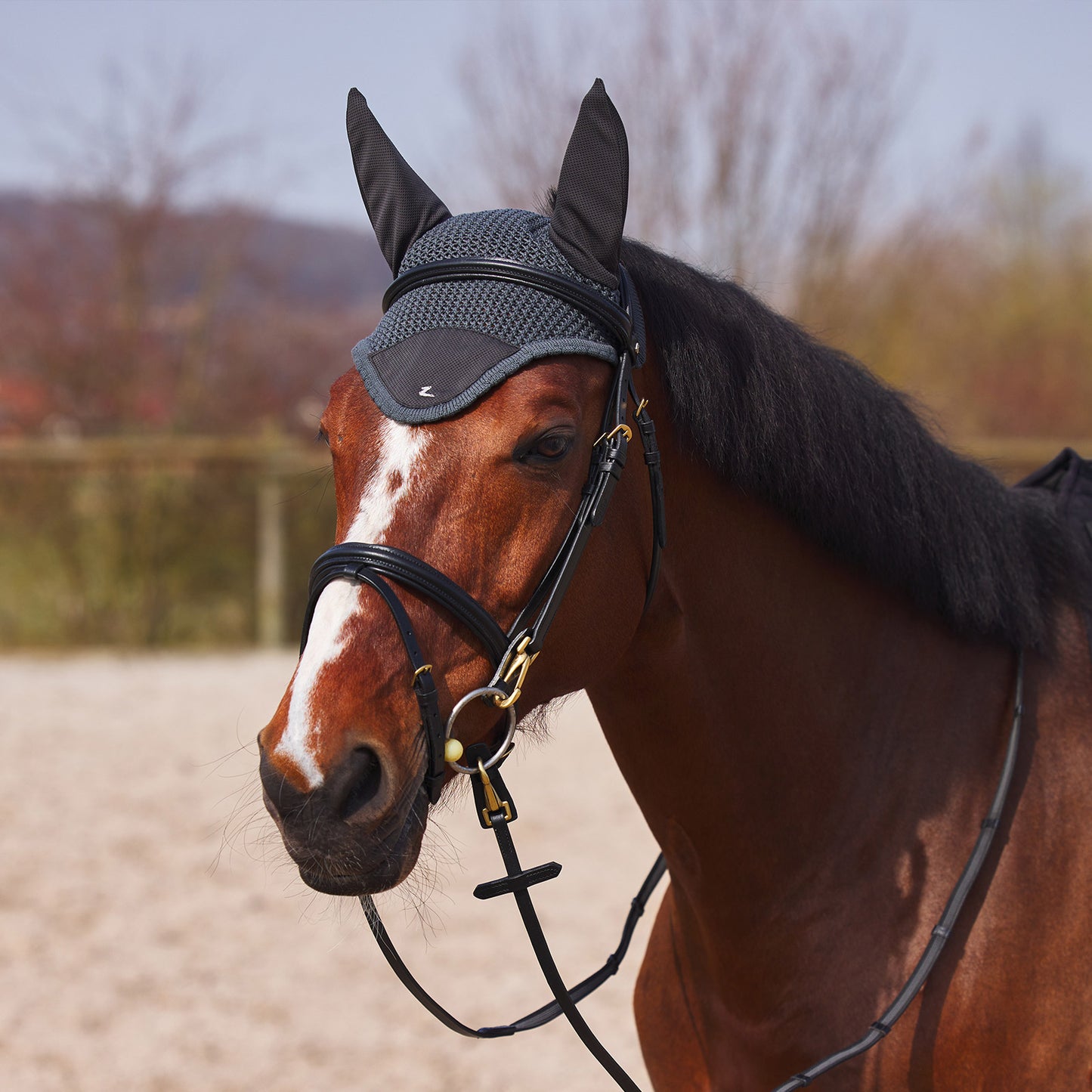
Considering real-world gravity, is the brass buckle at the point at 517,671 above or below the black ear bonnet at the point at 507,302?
below

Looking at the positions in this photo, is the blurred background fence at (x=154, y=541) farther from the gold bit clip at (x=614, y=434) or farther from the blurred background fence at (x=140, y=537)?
the gold bit clip at (x=614, y=434)

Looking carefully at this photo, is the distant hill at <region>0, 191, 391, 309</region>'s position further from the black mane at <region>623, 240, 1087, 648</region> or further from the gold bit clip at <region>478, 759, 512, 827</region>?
the gold bit clip at <region>478, 759, 512, 827</region>

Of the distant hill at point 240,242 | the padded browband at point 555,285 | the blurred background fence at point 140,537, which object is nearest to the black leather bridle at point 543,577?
the padded browband at point 555,285

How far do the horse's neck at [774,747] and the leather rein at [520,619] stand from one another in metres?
0.09

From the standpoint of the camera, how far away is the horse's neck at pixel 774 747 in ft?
6.26

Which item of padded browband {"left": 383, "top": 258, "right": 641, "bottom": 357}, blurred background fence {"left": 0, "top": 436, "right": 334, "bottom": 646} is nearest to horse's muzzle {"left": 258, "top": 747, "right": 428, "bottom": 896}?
padded browband {"left": 383, "top": 258, "right": 641, "bottom": 357}

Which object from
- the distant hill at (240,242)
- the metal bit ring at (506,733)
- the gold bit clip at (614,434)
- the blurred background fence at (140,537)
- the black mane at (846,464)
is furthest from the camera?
the distant hill at (240,242)

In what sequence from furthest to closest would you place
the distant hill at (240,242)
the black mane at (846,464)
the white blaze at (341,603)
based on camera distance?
the distant hill at (240,242)
the black mane at (846,464)
the white blaze at (341,603)

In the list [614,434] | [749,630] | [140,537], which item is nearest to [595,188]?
[614,434]

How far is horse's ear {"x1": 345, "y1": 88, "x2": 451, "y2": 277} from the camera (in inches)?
76.7

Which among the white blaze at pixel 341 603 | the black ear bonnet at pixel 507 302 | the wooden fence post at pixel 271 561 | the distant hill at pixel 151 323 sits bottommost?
the wooden fence post at pixel 271 561

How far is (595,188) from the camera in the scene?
1721 mm

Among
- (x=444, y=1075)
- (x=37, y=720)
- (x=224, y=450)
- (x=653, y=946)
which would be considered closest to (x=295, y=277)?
(x=224, y=450)

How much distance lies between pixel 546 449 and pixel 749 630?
1.85ft
